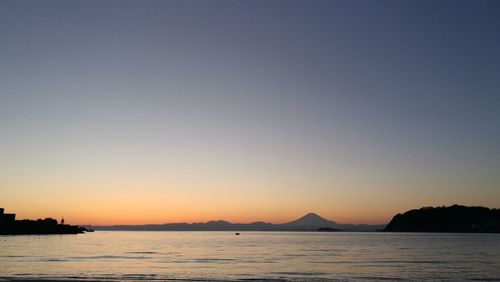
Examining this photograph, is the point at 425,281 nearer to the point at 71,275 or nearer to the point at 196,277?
the point at 196,277

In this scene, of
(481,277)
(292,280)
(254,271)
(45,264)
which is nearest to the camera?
(292,280)

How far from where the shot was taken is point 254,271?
2240 inches

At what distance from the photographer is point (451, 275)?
52969 millimetres

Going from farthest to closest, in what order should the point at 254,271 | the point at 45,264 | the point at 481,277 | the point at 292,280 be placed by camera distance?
the point at 45,264 → the point at 254,271 → the point at 481,277 → the point at 292,280

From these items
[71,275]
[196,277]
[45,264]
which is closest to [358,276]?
[196,277]

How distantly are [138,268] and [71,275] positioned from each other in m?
10.4

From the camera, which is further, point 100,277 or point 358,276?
point 358,276

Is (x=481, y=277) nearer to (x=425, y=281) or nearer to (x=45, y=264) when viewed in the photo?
(x=425, y=281)

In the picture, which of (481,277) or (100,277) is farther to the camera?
(481,277)

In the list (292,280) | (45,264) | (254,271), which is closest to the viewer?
(292,280)

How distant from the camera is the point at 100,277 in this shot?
4778 cm

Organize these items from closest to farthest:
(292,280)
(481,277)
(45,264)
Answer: (292,280) < (481,277) < (45,264)

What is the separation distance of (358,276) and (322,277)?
179 inches

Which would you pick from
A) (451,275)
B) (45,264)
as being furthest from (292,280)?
(45,264)
